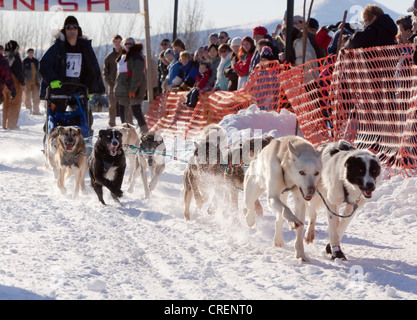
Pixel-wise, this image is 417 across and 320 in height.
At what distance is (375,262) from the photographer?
12.9 feet

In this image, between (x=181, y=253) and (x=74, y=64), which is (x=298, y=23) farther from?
(x=181, y=253)

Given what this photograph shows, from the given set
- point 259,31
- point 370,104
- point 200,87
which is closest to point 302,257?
point 370,104

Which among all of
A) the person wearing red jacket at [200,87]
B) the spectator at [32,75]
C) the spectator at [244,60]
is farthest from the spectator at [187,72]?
the spectator at [32,75]

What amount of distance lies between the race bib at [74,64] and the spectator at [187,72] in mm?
3701

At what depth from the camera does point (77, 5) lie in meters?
10.4

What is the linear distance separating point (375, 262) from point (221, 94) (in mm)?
5997

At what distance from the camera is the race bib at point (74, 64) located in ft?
24.7

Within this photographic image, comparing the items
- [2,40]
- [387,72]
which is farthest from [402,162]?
[2,40]

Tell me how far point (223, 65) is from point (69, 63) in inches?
123

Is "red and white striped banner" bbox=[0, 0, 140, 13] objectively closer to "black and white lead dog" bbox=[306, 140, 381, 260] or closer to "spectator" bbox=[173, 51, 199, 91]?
"spectator" bbox=[173, 51, 199, 91]

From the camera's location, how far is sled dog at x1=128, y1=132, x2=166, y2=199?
22.6 feet

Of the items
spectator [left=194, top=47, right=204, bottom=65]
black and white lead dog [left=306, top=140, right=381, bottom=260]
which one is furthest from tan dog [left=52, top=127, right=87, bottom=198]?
spectator [left=194, top=47, right=204, bottom=65]
